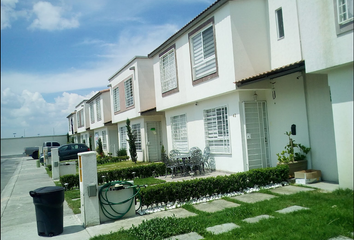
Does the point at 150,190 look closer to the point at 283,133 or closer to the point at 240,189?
the point at 240,189

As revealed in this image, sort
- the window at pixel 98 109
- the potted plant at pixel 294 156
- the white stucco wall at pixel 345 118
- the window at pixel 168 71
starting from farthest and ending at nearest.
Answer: the window at pixel 98 109 < the window at pixel 168 71 < the potted plant at pixel 294 156 < the white stucco wall at pixel 345 118

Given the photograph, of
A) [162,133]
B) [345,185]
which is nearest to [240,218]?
[345,185]

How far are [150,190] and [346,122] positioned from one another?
492 cm

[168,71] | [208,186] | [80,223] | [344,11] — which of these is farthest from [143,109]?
[344,11]

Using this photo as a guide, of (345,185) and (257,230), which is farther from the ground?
(345,185)

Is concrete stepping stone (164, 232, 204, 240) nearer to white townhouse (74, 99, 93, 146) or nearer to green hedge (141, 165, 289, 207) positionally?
green hedge (141, 165, 289, 207)

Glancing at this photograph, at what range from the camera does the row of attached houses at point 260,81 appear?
213 inches

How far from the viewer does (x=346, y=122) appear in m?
4.14

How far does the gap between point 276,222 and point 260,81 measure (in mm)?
6434

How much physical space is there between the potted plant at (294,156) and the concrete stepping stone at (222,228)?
4533 mm

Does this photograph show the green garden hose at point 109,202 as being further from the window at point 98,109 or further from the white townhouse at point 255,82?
the window at point 98,109

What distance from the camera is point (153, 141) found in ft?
67.6

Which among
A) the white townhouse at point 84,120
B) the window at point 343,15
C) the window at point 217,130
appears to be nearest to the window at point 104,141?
the white townhouse at point 84,120

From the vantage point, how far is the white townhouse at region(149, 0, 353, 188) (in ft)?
28.4
